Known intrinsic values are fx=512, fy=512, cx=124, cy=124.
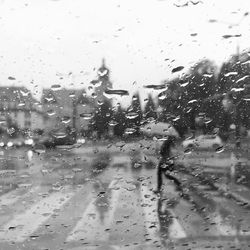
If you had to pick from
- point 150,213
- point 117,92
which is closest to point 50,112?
point 117,92

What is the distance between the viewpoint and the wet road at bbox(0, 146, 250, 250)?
4820mm

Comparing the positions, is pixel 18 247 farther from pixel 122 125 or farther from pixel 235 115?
pixel 235 115

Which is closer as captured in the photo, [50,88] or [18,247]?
[18,247]

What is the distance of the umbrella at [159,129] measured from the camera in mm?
5738

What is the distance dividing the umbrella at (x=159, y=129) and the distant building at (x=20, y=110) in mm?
1164

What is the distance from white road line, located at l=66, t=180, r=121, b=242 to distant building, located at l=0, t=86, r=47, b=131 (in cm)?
119

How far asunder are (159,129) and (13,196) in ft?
9.28

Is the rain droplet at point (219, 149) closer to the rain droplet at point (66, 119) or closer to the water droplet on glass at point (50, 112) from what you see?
the rain droplet at point (66, 119)

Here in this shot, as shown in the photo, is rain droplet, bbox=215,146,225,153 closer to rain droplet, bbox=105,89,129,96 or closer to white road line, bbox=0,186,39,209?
rain droplet, bbox=105,89,129,96

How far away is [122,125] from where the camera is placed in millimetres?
5734

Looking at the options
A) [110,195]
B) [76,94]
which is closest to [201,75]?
[76,94]

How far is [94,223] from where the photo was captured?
5633mm

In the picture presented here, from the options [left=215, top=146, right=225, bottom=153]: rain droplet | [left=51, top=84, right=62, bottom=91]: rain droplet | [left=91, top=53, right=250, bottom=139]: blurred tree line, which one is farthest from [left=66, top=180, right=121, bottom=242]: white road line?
[left=51, top=84, right=62, bottom=91]: rain droplet

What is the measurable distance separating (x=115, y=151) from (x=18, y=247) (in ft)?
6.52
